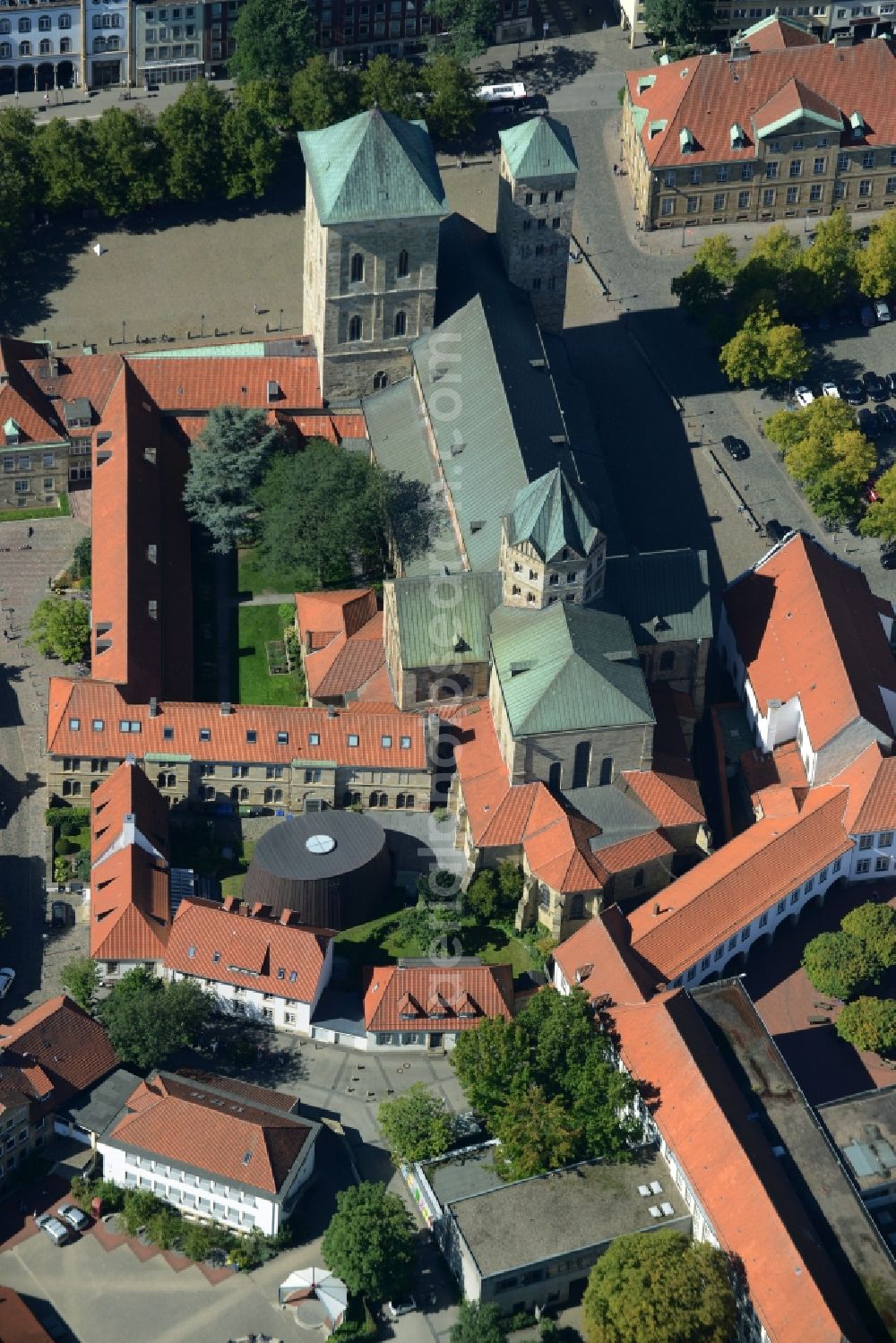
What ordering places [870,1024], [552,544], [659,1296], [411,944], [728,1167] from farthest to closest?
[552,544]
[411,944]
[870,1024]
[728,1167]
[659,1296]

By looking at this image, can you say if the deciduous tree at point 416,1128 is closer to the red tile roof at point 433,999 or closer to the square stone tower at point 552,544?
the red tile roof at point 433,999

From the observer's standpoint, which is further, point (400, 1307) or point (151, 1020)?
point (151, 1020)

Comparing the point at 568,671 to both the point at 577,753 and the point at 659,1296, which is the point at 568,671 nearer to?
the point at 577,753

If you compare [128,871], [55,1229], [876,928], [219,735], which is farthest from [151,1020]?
[876,928]

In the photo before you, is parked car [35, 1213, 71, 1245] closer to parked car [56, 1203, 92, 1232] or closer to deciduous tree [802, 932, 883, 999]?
parked car [56, 1203, 92, 1232]

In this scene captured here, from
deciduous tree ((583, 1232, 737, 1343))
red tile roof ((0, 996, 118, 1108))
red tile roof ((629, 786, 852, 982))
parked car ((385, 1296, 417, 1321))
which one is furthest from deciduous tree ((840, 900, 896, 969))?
red tile roof ((0, 996, 118, 1108))

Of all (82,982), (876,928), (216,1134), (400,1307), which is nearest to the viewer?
(400,1307)
